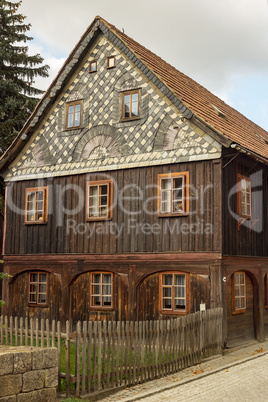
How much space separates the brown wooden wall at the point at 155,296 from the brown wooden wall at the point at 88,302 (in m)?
0.60

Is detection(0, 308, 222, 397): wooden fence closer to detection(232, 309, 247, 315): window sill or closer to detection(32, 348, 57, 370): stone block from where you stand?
detection(32, 348, 57, 370): stone block

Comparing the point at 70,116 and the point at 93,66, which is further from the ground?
the point at 93,66

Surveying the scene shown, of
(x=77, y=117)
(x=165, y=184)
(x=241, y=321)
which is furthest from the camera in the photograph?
(x=77, y=117)

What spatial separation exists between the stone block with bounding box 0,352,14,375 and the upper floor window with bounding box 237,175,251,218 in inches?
396

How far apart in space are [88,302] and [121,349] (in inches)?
303

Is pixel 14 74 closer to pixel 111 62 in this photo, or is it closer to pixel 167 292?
pixel 111 62

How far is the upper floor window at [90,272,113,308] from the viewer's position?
17.9 meters

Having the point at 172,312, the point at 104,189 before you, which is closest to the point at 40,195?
the point at 104,189

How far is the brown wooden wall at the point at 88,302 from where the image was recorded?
1742 centimetres

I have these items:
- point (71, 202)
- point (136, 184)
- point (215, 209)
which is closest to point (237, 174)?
point (215, 209)

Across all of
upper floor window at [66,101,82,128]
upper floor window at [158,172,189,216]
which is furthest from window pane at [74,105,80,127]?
upper floor window at [158,172,189,216]

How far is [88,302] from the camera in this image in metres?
18.2

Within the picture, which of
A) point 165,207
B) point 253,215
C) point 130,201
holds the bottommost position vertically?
point 253,215

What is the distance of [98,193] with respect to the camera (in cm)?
1850
